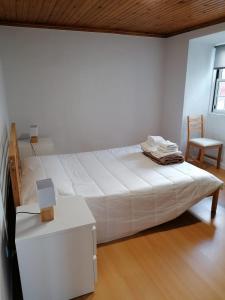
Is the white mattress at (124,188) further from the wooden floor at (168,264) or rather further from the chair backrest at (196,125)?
the chair backrest at (196,125)

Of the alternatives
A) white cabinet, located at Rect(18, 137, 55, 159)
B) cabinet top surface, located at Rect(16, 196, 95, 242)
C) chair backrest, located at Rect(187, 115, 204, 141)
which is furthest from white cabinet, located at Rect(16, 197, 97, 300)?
chair backrest, located at Rect(187, 115, 204, 141)

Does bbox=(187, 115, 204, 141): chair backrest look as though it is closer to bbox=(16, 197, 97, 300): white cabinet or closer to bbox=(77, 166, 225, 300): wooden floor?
bbox=(77, 166, 225, 300): wooden floor

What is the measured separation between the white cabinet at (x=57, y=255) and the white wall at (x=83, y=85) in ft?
7.84

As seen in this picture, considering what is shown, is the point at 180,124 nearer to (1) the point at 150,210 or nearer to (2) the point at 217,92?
(2) the point at 217,92

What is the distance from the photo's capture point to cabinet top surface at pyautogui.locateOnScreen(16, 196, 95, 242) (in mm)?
1362

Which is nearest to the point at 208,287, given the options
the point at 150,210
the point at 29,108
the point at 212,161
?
the point at 150,210

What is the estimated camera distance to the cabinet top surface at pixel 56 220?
1362 mm

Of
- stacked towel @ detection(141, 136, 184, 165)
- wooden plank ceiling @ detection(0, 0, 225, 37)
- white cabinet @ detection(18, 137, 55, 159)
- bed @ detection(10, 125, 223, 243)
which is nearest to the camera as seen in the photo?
bed @ detection(10, 125, 223, 243)

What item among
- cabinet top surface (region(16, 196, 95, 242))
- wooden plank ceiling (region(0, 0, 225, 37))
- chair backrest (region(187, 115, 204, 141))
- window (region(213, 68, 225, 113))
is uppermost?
wooden plank ceiling (region(0, 0, 225, 37))

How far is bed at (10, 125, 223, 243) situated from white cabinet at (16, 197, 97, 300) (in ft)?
1.05

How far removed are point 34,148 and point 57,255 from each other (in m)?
2.02

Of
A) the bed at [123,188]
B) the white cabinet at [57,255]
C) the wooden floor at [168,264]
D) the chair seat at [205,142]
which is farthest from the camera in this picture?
the chair seat at [205,142]

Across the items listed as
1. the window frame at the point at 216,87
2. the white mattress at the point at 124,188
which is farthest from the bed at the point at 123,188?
the window frame at the point at 216,87

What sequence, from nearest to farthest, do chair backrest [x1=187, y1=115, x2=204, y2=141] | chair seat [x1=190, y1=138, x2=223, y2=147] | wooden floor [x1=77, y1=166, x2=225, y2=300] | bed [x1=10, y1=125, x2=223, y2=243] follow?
wooden floor [x1=77, y1=166, x2=225, y2=300], bed [x1=10, y1=125, x2=223, y2=243], chair seat [x1=190, y1=138, x2=223, y2=147], chair backrest [x1=187, y1=115, x2=204, y2=141]
